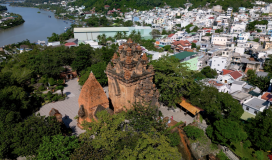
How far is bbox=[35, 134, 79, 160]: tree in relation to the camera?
1098 centimetres

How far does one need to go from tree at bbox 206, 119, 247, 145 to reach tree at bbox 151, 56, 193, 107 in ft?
18.0

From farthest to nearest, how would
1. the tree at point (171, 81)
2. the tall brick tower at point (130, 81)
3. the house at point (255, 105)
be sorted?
the house at point (255, 105)
the tree at point (171, 81)
the tall brick tower at point (130, 81)

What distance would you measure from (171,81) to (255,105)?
10889 mm

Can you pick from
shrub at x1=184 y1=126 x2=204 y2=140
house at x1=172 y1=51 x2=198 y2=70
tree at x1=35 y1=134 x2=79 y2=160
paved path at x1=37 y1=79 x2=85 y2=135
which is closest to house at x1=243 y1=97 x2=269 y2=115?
shrub at x1=184 y1=126 x2=204 y2=140

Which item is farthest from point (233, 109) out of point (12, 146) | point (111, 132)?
point (12, 146)

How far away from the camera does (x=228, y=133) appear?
15047mm

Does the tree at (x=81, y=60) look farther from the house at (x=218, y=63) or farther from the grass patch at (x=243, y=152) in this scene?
the house at (x=218, y=63)

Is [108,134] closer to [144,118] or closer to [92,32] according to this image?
[144,118]

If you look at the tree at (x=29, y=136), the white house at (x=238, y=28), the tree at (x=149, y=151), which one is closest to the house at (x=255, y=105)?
the tree at (x=149, y=151)

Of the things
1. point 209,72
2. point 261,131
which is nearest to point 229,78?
point 209,72

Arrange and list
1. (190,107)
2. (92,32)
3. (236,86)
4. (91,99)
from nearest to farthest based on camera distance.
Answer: (91,99) < (190,107) < (236,86) < (92,32)

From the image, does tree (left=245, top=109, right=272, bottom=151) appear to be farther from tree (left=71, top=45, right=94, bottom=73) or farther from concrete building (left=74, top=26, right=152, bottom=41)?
concrete building (left=74, top=26, right=152, bottom=41)

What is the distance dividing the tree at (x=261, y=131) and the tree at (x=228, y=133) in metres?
0.85

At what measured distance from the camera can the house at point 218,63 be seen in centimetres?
3756
